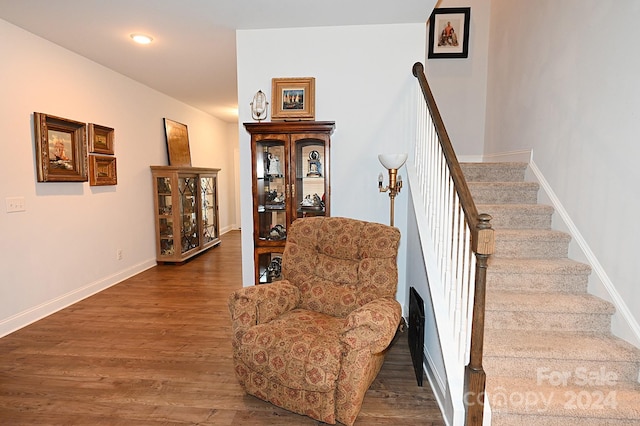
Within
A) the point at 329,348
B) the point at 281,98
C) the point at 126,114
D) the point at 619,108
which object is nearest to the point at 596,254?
the point at 619,108

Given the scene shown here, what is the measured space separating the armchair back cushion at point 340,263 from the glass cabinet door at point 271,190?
59cm

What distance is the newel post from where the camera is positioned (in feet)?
4.98

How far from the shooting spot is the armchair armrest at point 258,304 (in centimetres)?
207

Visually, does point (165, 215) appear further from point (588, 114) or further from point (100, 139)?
point (588, 114)

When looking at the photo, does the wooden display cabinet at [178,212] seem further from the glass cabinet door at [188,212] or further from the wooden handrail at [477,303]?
the wooden handrail at [477,303]

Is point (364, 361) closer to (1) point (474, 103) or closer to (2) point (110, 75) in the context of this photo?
(1) point (474, 103)

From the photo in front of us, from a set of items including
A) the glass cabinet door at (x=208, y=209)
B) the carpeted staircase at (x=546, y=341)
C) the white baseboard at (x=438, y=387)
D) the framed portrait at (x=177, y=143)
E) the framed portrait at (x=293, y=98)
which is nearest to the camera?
the carpeted staircase at (x=546, y=341)

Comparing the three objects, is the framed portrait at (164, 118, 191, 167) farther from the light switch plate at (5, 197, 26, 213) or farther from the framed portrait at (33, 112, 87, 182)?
the light switch plate at (5, 197, 26, 213)

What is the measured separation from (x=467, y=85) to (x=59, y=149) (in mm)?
4661

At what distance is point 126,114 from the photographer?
4652 millimetres

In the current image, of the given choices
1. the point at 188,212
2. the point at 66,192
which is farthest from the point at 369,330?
the point at 188,212

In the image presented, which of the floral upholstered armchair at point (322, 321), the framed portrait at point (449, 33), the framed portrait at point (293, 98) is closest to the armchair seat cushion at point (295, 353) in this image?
the floral upholstered armchair at point (322, 321)

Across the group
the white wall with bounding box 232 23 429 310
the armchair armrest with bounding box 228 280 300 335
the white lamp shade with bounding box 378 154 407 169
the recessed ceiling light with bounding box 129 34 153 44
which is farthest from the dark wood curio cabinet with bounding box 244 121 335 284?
the recessed ceiling light with bounding box 129 34 153 44

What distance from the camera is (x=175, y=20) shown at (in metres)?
2.98
